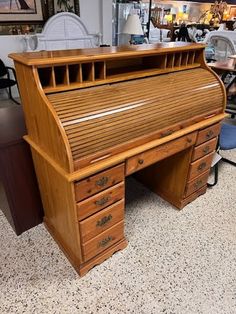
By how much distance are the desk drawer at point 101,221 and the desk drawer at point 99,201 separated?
0.03 metres

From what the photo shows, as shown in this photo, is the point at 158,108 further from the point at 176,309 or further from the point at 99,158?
the point at 176,309

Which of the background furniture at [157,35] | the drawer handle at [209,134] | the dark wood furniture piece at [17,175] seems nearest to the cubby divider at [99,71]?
the dark wood furniture piece at [17,175]

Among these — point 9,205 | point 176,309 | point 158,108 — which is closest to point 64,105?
point 158,108

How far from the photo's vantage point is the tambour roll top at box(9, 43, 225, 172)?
1051mm

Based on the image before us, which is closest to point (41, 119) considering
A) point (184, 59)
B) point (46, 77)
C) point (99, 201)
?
point (46, 77)

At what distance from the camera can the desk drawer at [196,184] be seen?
186 cm


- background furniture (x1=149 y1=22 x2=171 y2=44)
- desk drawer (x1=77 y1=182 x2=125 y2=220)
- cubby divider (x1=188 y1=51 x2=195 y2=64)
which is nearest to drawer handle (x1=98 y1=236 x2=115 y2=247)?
desk drawer (x1=77 y1=182 x2=125 y2=220)

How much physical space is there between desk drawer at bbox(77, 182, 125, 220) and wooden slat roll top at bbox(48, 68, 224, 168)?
0.22 metres

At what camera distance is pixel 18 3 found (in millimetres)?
3463

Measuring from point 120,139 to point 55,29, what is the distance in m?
3.28

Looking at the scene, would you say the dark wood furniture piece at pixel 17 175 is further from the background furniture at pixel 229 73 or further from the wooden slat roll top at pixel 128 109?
the background furniture at pixel 229 73

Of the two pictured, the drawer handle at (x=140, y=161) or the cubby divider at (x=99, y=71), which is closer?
the cubby divider at (x=99, y=71)

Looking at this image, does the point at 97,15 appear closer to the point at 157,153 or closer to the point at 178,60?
the point at 178,60

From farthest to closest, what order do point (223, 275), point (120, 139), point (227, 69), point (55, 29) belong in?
point (55, 29)
point (227, 69)
point (223, 275)
point (120, 139)
